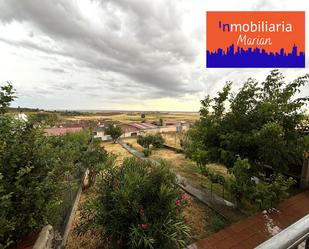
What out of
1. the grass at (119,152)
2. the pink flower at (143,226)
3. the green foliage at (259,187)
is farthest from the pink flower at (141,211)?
the grass at (119,152)

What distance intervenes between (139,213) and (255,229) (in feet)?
10.6

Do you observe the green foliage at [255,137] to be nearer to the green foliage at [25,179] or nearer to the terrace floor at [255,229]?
the terrace floor at [255,229]

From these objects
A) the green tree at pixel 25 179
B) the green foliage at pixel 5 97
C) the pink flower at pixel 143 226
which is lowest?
the pink flower at pixel 143 226

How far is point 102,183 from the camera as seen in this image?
14.0ft

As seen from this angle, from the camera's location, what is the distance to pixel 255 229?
4727 mm

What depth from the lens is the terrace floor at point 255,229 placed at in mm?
4254

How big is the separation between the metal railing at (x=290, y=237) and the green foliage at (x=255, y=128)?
418 cm

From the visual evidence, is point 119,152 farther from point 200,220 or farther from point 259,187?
point 259,187

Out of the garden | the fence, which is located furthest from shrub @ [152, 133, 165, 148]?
the fence

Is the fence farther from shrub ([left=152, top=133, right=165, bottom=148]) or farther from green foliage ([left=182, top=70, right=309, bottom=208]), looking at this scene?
shrub ([left=152, top=133, right=165, bottom=148])

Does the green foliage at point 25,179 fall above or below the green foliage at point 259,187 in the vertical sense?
above

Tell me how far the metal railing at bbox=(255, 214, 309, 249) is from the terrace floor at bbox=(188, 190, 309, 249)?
3868mm

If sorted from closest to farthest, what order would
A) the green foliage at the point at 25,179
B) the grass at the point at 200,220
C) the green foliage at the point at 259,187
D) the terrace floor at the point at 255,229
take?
the green foliage at the point at 25,179, the terrace floor at the point at 255,229, the green foliage at the point at 259,187, the grass at the point at 200,220

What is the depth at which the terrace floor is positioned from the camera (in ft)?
14.0
